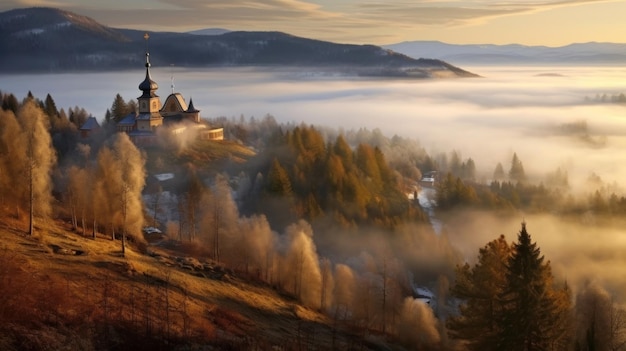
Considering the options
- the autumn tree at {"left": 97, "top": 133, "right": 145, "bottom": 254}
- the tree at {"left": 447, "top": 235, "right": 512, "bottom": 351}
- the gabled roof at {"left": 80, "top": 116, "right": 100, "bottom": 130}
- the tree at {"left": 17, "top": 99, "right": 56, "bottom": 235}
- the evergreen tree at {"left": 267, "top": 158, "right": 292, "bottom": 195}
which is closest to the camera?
the tree at {"left": 447, "top": 235, "right": 512, "bottom": 351}

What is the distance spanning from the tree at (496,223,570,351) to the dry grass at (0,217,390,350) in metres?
11.8

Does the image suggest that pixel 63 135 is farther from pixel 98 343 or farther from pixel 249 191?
pixel 98 343

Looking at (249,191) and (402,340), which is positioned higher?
(249,191)

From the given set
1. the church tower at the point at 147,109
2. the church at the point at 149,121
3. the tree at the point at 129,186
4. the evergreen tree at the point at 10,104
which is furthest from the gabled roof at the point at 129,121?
the tree at the point at 129,186

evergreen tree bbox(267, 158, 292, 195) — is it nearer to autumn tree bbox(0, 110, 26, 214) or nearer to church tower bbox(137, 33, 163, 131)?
church tower bbox(137, 33, 163, 131)

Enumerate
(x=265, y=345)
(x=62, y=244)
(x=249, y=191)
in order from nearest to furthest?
(x=265, y=345), (x=62, y=244), (x=249, y=191)

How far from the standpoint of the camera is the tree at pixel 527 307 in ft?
103

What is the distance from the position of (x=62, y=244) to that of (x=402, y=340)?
2986 centimetres

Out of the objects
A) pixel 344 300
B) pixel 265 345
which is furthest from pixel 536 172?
pixel 265 345

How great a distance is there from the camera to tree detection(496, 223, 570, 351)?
31406mm

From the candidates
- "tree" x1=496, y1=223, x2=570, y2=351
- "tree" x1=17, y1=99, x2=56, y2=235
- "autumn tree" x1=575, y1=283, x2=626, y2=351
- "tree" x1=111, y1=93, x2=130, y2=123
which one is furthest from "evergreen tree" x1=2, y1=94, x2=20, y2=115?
"tree" x1=496, y1=223, x2=570, y2=351

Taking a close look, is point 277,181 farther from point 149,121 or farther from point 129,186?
point 129,186

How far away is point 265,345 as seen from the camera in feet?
112

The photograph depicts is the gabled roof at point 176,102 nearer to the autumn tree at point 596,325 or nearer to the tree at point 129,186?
the tree at point 129,186
